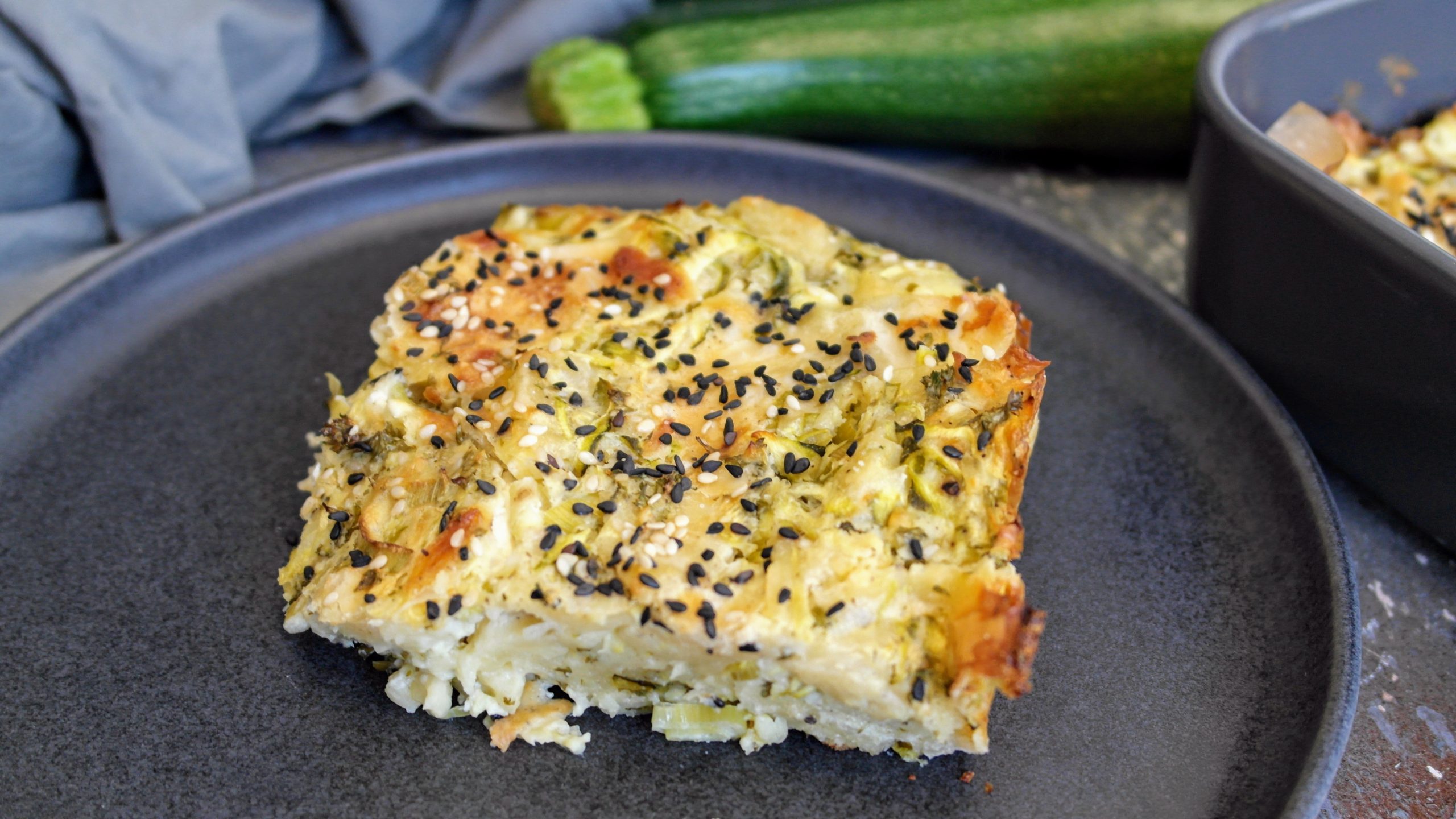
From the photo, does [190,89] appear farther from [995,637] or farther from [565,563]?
[995,637]

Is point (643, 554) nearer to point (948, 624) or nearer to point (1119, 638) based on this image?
point (948, 624)

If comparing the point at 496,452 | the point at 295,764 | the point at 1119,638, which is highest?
the point at 496,452

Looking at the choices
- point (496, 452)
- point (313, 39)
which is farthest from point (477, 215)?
point (496, 452)

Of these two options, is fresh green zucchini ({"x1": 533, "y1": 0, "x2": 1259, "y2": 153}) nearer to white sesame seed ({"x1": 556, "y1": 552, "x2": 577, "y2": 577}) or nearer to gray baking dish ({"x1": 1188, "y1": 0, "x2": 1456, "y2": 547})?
gray baking dish ({"x1": 1188, "y1": 0, "x2": 1456, "y2": 547})

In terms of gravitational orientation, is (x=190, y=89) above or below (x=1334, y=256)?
above

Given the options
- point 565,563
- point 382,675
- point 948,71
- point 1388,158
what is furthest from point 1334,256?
point 382,675

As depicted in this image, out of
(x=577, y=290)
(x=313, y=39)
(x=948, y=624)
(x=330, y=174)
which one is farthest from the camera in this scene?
(x=313, y=39)
